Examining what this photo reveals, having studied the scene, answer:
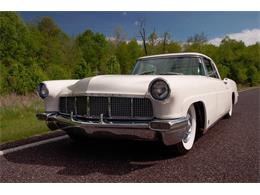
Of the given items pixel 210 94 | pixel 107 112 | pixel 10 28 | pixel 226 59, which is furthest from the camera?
pixel 226 59

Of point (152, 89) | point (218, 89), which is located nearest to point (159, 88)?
point (152, 89)

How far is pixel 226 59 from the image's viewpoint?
1556 inches

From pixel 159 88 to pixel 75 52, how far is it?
3795 centimetres

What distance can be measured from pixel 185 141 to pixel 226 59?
3878cm

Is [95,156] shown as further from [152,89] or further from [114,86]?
[152,89]

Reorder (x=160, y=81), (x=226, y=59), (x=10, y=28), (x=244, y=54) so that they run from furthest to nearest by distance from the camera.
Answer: (x=244, y=54) < (x=226, y=59) < (x=10, y=28) < (x=160, y=81)

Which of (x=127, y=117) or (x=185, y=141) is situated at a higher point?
(x=127, y=117)

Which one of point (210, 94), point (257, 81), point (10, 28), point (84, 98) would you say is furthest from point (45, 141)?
point (257, 81)

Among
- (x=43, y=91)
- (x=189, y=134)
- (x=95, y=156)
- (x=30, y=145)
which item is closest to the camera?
(x=95, y=156)

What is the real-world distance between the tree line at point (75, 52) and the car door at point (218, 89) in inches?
697

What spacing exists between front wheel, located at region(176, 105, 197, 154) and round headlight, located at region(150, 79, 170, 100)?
686 millimetres

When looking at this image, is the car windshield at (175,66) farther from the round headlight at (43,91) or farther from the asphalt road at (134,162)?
the round headlight at (43,91)

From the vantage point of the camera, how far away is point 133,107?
3.23 m

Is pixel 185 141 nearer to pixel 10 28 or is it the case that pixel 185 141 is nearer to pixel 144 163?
pixel 144 163
